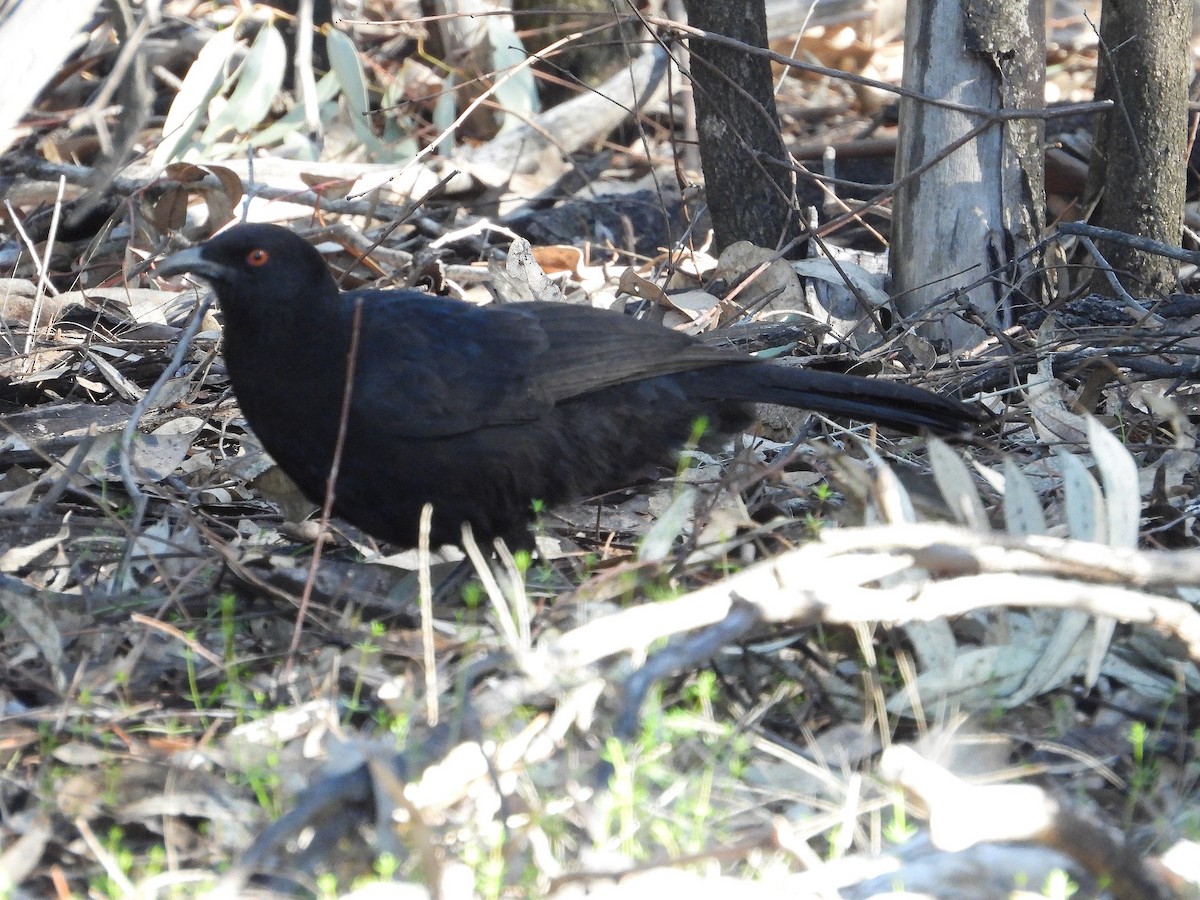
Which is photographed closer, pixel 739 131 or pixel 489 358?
pixel 489 358

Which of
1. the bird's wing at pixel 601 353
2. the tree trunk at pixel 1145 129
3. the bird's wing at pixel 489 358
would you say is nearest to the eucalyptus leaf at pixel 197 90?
the bird's wing at pixel 489 358

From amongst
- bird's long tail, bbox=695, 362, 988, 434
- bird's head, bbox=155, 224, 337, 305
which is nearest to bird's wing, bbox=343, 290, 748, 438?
bird's long tail, bbox=695, 362, 988, 434

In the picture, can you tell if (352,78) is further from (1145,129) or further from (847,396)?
(847,396)

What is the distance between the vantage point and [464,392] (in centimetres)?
420

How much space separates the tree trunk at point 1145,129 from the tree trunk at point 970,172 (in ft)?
1.09

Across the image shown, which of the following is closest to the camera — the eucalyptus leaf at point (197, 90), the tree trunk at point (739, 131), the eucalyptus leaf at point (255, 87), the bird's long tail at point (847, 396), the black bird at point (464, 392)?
the black bird at point (464, 392)

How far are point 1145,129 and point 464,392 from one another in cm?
319

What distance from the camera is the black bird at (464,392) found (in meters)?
4.04

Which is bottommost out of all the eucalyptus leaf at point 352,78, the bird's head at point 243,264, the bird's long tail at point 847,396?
the bird's long tail at point 847,396

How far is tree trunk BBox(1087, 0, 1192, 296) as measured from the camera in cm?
554

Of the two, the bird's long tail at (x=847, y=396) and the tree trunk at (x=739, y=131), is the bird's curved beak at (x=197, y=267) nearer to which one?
the bird's long tail at (x=847, y=396)

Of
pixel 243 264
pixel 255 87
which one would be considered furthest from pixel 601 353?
pixel 255 87

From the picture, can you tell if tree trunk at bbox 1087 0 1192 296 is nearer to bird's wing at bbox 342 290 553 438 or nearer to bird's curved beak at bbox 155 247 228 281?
bird's wing at bbox 342 290 553 438

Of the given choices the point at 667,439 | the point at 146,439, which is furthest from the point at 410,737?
the point at 146,439
